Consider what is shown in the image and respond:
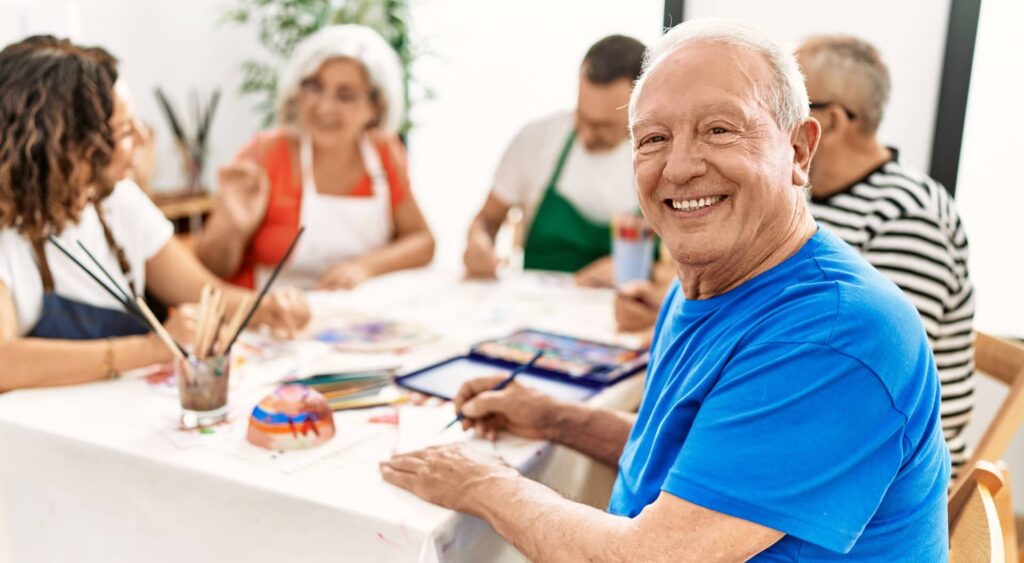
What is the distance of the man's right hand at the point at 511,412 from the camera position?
48.5 inches

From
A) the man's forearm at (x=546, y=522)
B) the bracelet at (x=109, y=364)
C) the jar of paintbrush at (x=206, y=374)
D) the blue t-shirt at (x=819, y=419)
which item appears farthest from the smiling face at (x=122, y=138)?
the blue t-shirt at (x=819, y=419)

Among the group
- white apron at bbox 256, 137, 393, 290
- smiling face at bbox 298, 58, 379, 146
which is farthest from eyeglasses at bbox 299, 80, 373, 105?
white apron at bbox 256, 137, 393, 290

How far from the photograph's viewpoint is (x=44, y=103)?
1.51 m

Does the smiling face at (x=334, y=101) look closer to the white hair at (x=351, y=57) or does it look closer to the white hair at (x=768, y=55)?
the white hair at (x=351, y=57)

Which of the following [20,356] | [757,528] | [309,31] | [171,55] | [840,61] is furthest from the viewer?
[171,55]

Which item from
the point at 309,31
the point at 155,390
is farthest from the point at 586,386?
the point at 309,31

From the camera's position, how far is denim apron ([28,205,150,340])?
4.94 feet

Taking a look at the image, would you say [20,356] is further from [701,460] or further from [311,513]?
[701,460]

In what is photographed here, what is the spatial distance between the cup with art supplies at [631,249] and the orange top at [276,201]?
831 mm

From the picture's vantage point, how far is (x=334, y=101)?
2.47 m

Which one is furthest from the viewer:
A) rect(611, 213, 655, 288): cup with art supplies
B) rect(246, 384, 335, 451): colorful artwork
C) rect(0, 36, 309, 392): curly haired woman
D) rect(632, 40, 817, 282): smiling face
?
rect(611, 213, 655, 288): cup with art supplies

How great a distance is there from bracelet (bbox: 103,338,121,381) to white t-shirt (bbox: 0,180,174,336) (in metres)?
0.18

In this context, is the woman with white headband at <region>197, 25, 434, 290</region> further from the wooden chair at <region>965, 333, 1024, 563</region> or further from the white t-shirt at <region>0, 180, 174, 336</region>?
the wooden chair at <region>965, 333, 1024, 563</region>

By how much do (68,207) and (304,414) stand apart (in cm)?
74
